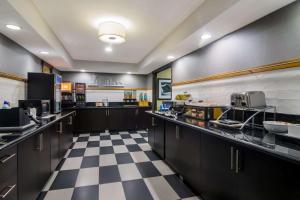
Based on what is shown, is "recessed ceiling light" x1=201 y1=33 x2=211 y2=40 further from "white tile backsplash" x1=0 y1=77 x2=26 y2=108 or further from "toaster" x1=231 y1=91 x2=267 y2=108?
"white tile backsplash" x1=0 y1=77 x2=26 y2=108

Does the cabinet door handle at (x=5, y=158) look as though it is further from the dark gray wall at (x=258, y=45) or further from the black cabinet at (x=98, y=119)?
the black cabinet at (x=98, y=119)

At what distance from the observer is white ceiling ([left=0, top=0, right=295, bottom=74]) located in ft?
5.55

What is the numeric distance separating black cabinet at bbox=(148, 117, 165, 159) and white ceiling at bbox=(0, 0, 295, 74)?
140 centimetres

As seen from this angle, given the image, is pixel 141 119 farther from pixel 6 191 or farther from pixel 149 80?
pixel 6 191

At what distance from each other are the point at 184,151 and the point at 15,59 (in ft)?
9.83

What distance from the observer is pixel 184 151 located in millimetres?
2146

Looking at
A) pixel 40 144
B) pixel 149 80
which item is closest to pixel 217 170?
pixel 40 144

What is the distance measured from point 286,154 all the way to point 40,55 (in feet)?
13.5

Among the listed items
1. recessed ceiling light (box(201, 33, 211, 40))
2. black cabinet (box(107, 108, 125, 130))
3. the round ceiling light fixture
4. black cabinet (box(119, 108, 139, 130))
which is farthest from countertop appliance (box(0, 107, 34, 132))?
black cabinet (box(119, 108, 139, 130))

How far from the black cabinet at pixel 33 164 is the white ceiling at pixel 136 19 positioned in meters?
1.34

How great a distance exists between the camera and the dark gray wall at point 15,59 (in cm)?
231

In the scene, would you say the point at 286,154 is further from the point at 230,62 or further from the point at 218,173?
the point at 230,62

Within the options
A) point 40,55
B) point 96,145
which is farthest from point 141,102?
point 40,55

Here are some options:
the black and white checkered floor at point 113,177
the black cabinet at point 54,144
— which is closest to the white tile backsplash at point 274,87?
the black and white checkered floor at point 113,177
